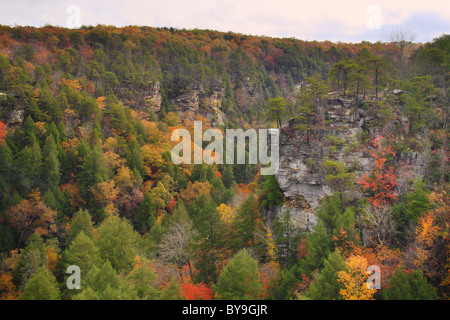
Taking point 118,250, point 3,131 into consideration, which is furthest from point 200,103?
point 118,250

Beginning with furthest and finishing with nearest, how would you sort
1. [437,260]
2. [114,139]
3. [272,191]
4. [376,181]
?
[114,139] → [272,191] → [376,181] → [437,260]

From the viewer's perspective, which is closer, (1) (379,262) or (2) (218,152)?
(1) (379,262)

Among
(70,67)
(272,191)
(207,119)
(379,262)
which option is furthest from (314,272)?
(207,119)

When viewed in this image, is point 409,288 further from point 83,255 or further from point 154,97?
point 154,97

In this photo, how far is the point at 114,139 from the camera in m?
50.3

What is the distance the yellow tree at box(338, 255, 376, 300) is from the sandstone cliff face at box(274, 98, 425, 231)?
35.4ft

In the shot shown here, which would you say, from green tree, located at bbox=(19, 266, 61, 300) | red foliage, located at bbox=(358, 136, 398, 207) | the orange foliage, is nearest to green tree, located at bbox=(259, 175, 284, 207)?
red foliage, located at bbox=(358, 136, 398, 207)

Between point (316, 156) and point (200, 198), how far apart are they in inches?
719

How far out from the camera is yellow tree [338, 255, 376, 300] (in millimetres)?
18984

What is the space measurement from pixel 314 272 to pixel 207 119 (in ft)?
224

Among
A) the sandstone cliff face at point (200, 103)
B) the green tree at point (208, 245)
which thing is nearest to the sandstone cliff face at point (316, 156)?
the green tree at point (208, 245)

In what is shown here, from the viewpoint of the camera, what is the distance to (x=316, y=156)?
33969 mm

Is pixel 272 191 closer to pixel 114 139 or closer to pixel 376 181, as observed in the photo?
pixel 376 181
